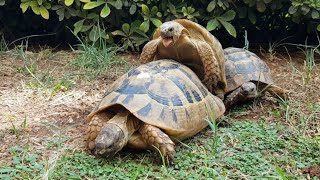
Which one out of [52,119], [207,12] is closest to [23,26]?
[207,12]

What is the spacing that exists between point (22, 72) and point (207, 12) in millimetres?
2109

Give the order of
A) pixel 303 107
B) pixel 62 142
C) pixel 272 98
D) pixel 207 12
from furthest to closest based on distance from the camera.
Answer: pixel 207 12 < pixel 272 98 < pixel 303 107 < pixel 62 142

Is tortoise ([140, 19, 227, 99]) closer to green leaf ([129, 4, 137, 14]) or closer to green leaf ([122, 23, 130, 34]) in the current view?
green leaf ([129, 4, 137, 14])

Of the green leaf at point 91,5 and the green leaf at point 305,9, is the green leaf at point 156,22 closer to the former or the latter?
the green leaf at point 91,5

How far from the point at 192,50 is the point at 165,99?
0.70m

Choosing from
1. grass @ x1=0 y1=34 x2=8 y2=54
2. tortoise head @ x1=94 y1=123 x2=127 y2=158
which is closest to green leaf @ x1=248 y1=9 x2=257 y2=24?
grass @ x1=0 y1=34 x2=8 y2=54

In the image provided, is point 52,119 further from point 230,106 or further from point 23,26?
point 23,26

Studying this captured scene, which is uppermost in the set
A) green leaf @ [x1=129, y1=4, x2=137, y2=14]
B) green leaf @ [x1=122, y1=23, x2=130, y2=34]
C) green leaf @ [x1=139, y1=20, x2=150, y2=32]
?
green leaf @ [x1=129, y1=4, x2=137, y2=14]

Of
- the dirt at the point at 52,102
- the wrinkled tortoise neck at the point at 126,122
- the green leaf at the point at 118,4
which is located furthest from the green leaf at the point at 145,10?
the wrinkled tortoise neck at the point at 126,122

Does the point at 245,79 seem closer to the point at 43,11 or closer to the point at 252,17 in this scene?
the point at 252,17

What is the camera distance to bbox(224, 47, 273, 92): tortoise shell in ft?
14.1

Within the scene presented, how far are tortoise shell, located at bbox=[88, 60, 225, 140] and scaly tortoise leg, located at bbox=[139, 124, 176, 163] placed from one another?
5 cm

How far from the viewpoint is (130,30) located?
5746 millimetres

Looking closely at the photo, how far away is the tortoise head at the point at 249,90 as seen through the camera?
4098 millimetres
